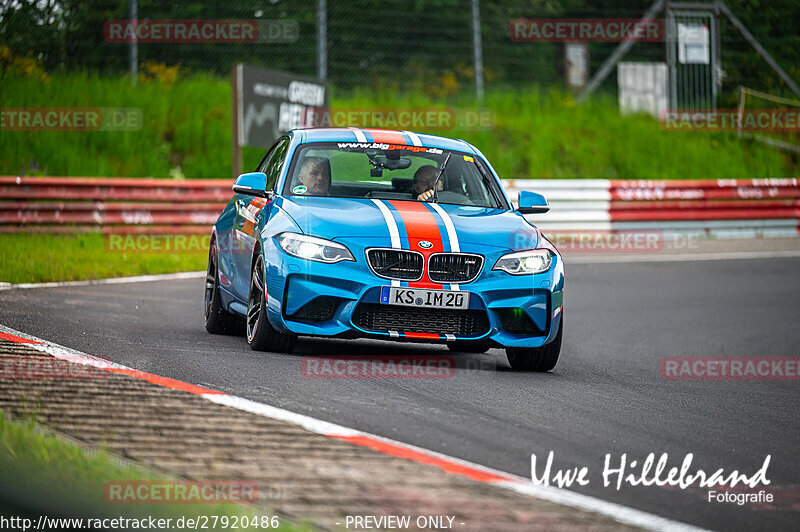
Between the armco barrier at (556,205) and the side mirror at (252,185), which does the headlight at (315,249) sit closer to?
the side mirror at (252,185)

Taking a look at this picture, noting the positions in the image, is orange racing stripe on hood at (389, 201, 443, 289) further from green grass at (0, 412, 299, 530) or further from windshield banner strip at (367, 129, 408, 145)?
green grass at (0, 412, 299, 530)

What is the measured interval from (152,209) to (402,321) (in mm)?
11664

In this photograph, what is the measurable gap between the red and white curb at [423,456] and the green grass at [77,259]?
6849 millimetres

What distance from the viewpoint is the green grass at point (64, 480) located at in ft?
14.0

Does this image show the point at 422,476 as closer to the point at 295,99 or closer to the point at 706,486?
the point at 706,486

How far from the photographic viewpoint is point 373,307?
796 centimetres

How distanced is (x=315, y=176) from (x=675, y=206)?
1688 cm

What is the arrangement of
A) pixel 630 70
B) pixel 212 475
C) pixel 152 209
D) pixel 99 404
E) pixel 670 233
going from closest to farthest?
pixel 212 475, pixel 99 404, pixel 152 209, pixel 670 233, pixel 630 70

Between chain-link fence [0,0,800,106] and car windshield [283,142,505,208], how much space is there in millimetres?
12705

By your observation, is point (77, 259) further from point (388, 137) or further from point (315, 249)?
point (315, 249)

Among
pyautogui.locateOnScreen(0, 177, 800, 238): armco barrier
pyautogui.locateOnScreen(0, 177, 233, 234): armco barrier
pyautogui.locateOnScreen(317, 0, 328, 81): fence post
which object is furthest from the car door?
pyautogui.locateOnScreen(317, 0, 328, 81): fence post

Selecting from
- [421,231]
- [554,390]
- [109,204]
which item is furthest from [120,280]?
[554,390]

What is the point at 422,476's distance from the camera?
4844mm

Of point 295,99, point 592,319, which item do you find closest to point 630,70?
point 295,99
